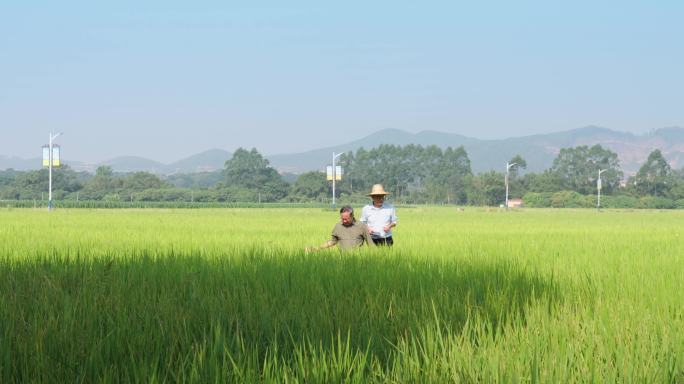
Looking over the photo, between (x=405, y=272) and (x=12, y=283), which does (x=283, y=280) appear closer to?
(x=405, y=272)

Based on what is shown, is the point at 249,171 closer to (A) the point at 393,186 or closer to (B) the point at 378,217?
(A) the point at 393,186

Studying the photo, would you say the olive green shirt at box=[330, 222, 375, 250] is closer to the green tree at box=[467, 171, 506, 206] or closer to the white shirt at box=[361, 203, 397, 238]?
the white shirt at box=[361, 203, 397, 238]

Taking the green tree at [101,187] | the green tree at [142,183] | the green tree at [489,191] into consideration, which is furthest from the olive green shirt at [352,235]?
the green tree at [142,183]

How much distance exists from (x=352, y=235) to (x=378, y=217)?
2.56 ft

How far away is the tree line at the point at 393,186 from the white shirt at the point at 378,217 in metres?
83.1

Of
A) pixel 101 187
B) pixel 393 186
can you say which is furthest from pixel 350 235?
pixel 393 186

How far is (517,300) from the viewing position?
4840 millimetres

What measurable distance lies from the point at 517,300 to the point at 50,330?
295 cm

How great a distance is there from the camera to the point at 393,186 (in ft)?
443

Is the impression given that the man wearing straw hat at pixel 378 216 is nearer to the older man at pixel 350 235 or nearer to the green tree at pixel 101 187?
the older man at pixel 350 235

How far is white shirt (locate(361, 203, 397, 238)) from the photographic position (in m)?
9.24

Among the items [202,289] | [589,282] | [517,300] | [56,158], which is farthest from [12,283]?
[56,158]

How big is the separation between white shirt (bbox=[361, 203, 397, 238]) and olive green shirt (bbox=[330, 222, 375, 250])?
59 cm

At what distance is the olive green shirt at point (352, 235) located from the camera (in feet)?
28.2
